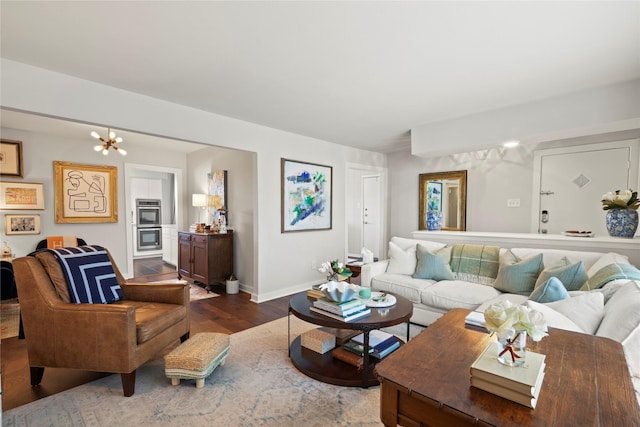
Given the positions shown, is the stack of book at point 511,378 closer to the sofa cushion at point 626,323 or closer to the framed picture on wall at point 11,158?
the sofa cushion at point 626,323

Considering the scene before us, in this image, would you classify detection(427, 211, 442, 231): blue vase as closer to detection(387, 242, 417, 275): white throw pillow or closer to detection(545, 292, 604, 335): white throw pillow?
detection(387, 242, 417, 275): white throw pillow

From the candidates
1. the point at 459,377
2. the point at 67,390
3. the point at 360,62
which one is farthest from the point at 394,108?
the point at 67,390

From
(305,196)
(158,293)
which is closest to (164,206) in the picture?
(305,196)

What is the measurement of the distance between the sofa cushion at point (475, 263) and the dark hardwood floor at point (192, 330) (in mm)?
2068

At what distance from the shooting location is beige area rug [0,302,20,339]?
9.57ft

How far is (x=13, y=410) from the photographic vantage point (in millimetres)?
1821

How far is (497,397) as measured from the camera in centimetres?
96

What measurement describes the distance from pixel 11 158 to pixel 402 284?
5520 millimetres

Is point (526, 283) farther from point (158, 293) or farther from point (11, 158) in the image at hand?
point (11, 158)

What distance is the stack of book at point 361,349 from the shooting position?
2250mm

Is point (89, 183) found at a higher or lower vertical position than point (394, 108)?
lower

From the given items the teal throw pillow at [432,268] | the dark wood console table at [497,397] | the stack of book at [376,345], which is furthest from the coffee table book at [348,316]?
the teal throw pillow at [432,268]

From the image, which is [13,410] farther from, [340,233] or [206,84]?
[340,233]

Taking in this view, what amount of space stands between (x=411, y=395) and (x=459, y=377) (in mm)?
198
